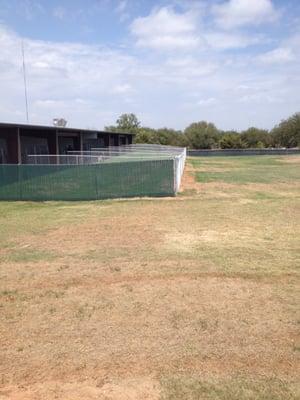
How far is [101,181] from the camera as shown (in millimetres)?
20125

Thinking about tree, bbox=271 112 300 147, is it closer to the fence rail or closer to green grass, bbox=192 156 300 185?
the fence rail

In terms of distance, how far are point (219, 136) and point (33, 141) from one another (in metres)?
65.8

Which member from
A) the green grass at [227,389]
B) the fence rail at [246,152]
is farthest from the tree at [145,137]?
the green grass at [227,389]

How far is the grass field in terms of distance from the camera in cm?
475

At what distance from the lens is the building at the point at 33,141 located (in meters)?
27.1

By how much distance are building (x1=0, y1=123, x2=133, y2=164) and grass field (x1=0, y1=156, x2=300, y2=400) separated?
15031 mm

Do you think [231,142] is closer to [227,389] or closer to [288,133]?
[288,133]

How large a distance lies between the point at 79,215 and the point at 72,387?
1128cm

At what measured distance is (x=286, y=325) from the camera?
5.98 meters

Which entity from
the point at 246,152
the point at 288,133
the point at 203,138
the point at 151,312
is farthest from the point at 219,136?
the point at 151,312

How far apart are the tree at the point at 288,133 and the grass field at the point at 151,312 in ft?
262

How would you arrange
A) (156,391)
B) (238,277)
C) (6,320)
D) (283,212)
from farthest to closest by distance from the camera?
1. (283,212)
2. (238,277)
3. (6,320)
4. (156,391)

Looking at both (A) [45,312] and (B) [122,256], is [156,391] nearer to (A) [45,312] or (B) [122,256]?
(A) [45,312]

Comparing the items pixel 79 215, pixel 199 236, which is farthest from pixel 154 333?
pixel 79 215
